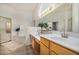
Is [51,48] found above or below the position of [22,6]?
below

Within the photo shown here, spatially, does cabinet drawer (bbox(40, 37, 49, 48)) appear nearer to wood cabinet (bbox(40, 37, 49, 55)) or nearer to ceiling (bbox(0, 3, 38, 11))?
wood cabinet (bbox(40, 37, 49, 55))

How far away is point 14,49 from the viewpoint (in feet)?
6.28

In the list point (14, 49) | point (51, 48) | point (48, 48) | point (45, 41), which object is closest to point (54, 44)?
point (51, 48)

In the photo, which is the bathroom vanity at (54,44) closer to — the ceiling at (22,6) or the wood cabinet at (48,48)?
the wood cabinet at (48,48)

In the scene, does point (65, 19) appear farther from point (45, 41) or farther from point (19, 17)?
point (19, 17)

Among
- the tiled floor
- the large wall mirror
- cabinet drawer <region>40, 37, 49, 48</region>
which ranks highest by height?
the large wall mirror

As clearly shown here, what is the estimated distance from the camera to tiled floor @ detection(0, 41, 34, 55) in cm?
187

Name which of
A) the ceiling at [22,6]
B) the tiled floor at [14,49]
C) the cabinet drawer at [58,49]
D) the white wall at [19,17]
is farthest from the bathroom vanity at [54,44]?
the ceiling at [22,6]

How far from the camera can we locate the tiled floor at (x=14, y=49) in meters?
1.87

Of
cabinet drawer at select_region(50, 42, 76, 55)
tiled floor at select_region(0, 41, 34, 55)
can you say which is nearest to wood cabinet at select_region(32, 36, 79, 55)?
cabinet drawer at select_region(50, 42, 76, 55)

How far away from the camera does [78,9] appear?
186 centimetres

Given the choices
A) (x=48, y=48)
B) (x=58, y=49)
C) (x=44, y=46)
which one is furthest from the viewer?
(x=44, y=46)

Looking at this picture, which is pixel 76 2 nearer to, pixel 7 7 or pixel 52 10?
pixel 52 10
